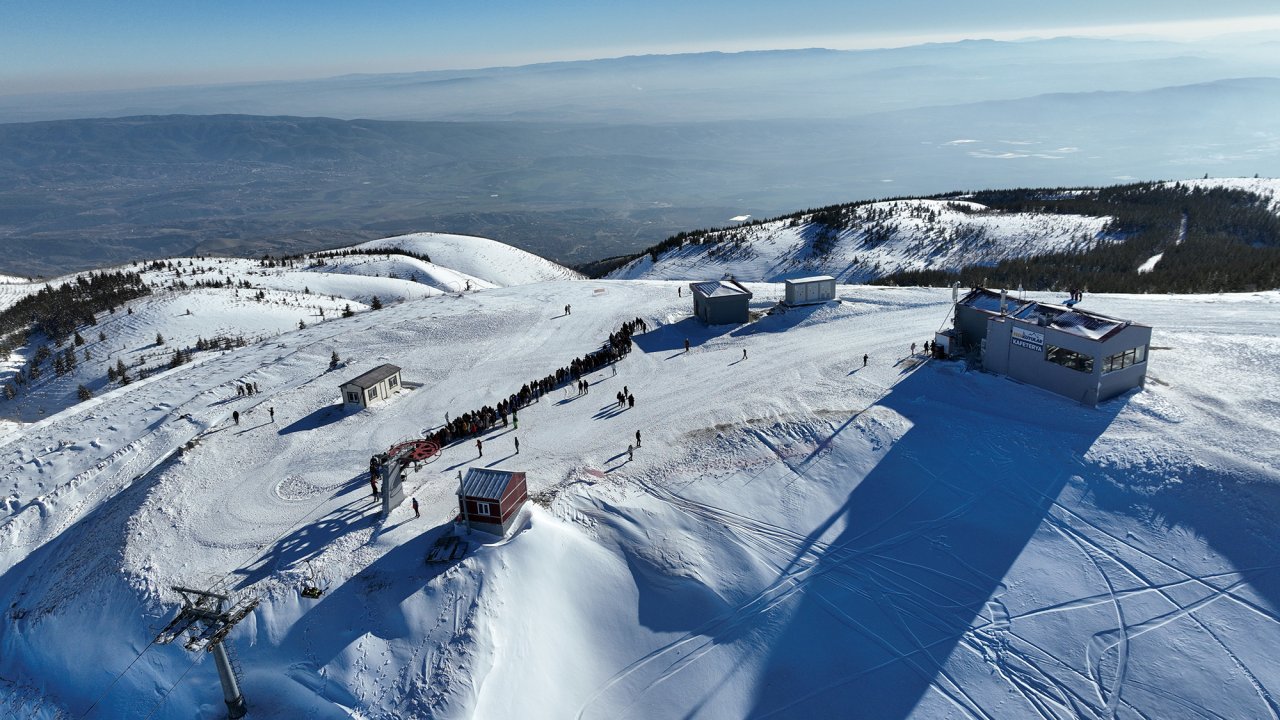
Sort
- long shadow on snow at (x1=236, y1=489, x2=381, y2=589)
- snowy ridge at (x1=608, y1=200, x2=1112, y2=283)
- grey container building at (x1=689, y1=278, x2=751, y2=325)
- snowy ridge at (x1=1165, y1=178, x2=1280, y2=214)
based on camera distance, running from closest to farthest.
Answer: long shadow on snow at (x1=236, y1=489, x2=381, y2=589), grey container building at (x1=689, y1=278, x2=751, y2=325), snowy ridge at (x1=608, y1=200, x2=1112, y2=283), snowy ridge at (x1=1165, y1=178, x2=1280, y2=214)

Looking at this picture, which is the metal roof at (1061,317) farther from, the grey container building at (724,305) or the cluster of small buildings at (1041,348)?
the grey container building at (724,305)

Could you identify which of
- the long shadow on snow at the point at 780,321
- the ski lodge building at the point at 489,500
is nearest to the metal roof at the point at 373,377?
the ski lodge building at the point at 489,500

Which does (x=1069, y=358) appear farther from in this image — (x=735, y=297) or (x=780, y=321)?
(x=735, y=297)

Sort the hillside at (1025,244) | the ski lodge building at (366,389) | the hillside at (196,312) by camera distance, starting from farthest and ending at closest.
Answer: the hillside at (1025,244)
the hillside at (196,312)
the ski lodge building at (366,389)

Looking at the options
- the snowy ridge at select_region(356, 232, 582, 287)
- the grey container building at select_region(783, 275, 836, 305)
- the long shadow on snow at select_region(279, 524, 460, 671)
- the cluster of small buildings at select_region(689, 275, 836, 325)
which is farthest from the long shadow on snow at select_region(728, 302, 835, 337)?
the snowy ridge at select_region(356, 232, 582, 287)

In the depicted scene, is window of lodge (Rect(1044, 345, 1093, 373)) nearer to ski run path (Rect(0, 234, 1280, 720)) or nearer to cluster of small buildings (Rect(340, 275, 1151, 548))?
cluster of small buildings (Rect(340, 275, 1151, 548))

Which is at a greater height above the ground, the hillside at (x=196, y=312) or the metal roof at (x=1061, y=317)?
the metal roof at (x=1061, y=317)
